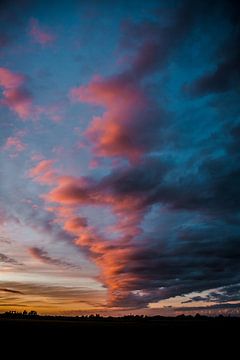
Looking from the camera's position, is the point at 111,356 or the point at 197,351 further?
the point at 197,351

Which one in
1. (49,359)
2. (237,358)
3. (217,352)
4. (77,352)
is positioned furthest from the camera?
(217,352)

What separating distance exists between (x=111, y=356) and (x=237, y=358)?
1227cm

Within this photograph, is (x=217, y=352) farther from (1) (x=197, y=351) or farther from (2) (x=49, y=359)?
(2) (x=49, y=359)

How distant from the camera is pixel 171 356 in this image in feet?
102

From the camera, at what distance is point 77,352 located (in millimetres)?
32188

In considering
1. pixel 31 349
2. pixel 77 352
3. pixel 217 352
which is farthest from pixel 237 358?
pixel 31 349

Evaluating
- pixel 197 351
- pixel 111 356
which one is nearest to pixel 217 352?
pixel 197 351

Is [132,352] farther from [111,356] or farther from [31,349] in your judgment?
[31,349]

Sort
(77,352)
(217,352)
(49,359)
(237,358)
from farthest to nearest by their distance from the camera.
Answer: (217,352)
(77,352)
(237,358)
(49,359)

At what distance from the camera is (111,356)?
99.0ft

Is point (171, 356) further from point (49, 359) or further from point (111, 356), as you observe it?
point (49, 359)

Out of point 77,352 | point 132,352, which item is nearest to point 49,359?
point 77,352

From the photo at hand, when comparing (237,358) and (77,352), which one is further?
(77,352)

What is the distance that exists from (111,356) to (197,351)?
11387mm
